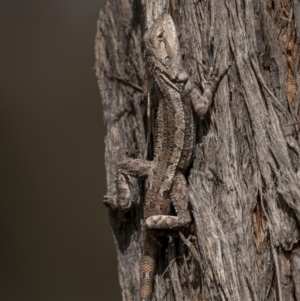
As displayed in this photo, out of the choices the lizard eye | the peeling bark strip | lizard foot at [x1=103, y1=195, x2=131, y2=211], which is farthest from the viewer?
lizard foot at [x1=103, y1=195, x2=131, y2=211]

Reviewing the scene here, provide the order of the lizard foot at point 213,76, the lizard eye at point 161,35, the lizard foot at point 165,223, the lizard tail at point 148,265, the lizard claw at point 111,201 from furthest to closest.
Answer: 1. the lizard claw at point 111,201
2. the lizard eye at point 161,35
3. the lizard tail at point 148,265
4. the lizard foot at point 165,223
5. the lizard foot at point 213,76

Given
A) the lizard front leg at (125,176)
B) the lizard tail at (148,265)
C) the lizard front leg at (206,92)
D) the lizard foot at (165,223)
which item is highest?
the lizard front leg at (206,92)

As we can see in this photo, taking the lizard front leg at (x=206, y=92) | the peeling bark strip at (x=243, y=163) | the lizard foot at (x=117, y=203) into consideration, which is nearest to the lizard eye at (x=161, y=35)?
the peeling bark strip at (x=243, y=163)

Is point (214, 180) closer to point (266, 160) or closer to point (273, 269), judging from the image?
point (266, 160)

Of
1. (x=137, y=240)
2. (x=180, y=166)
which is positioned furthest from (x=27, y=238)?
(x=180, y=166)

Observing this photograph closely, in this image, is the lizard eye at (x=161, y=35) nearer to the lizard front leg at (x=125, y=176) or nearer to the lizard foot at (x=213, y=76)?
the lizard foot at (x=213, y=76)

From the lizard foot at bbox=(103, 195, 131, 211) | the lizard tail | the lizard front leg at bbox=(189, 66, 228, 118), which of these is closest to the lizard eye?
the lizard front leg at bbox=(189, 66, 228, 118)

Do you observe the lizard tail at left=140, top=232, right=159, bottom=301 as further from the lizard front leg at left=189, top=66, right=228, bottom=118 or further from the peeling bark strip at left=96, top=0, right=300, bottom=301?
the lizard front leg at left=189, top=66, right=228, bottom=118
